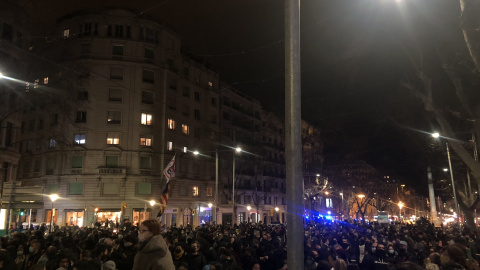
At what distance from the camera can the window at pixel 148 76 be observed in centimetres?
4677

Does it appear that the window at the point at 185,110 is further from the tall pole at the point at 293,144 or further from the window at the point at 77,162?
the tall pole at the point at 293,144

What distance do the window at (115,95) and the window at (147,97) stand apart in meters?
2.79

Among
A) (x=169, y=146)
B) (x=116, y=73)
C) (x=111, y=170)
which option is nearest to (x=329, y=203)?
(x=169, y=146)

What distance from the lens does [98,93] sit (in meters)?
44.1

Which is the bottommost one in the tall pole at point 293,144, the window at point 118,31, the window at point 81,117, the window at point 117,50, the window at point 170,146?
the tall pole at point 293,144

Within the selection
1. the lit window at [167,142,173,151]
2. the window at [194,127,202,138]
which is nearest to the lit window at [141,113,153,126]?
the lit window at [167,142,173,151]

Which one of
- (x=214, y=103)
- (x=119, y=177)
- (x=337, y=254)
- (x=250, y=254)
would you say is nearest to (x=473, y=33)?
(x=337, y=254)

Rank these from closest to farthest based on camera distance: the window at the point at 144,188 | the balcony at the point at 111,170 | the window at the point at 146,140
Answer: the balcony at the point at 111,170, the window at the point at 144,188, the window at the point at 146,140

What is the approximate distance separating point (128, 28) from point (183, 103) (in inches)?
476

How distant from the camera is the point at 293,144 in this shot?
5.95 metres

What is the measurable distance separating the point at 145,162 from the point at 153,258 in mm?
42619

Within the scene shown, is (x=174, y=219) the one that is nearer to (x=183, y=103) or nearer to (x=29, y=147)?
(x=183, y=103)

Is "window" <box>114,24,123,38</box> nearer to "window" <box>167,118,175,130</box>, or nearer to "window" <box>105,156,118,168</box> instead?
"window" <box>167,118,175,130</box>

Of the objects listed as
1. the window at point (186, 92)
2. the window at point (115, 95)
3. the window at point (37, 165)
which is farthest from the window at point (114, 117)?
the window at point (37, 165)
